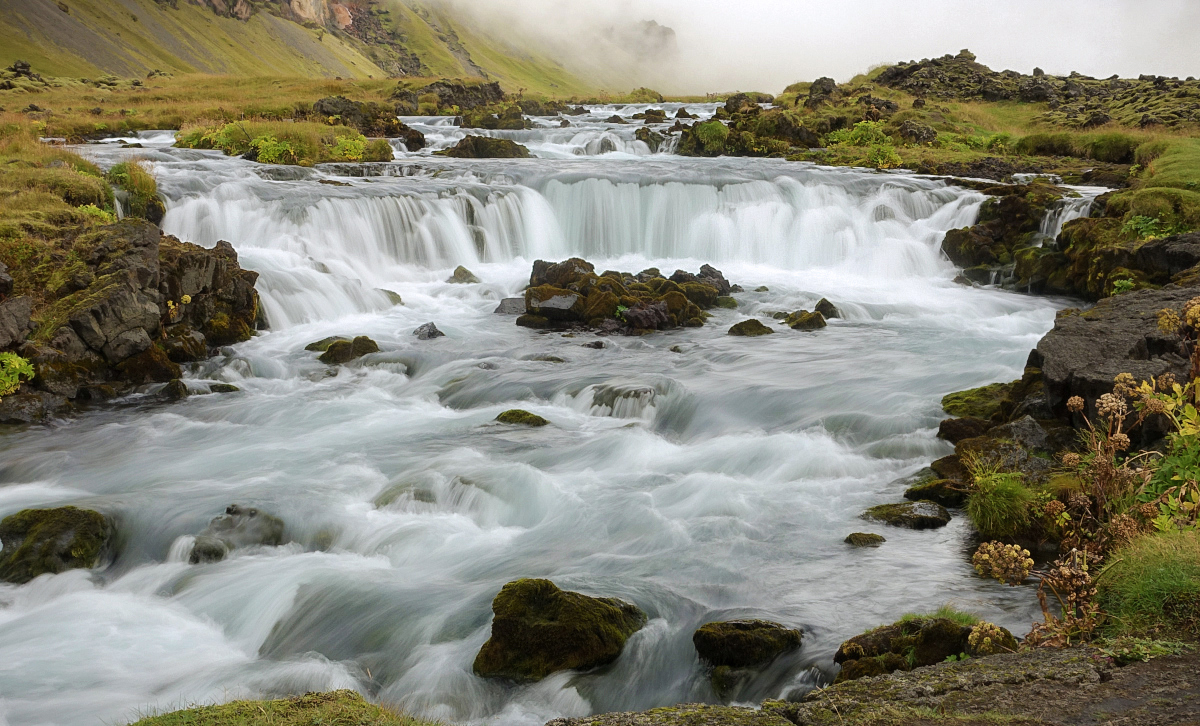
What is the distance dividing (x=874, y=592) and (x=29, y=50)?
335 feet

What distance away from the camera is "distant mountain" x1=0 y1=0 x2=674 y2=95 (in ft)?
290

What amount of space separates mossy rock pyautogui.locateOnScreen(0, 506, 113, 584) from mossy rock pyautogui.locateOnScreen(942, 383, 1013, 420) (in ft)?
34.5

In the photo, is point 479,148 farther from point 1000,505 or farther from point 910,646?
point 910,646

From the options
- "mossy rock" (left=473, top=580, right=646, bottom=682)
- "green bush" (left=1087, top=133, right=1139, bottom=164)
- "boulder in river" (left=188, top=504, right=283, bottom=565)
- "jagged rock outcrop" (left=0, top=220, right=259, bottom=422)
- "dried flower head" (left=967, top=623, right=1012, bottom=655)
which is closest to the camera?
"dried flower head" (left=967, top=623, right=1012, bottom=655)

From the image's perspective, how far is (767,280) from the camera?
22266mm

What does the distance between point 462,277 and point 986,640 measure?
59.6 ft

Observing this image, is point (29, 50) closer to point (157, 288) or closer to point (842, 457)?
point (157, 288)

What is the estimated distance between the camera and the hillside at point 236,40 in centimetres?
8838

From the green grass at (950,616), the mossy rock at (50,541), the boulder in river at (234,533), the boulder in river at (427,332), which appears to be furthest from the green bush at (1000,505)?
the boulder in river at (427,332)

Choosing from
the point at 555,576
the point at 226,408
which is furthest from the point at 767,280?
the point at 555,576

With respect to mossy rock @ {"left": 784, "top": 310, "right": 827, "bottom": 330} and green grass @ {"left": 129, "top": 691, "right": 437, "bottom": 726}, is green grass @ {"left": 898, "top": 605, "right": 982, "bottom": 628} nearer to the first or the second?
green grass @ {"left": 129, "top": 691, "right": 437, "bottom": 726}

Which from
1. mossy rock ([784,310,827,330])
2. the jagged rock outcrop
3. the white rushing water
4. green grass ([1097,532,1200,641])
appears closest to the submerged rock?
the white rushing water

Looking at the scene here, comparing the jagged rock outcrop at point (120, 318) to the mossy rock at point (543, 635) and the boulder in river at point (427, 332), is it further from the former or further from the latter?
the mossy rock at point (543, 635)

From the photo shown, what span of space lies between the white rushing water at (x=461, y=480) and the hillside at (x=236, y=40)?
66.6 m
